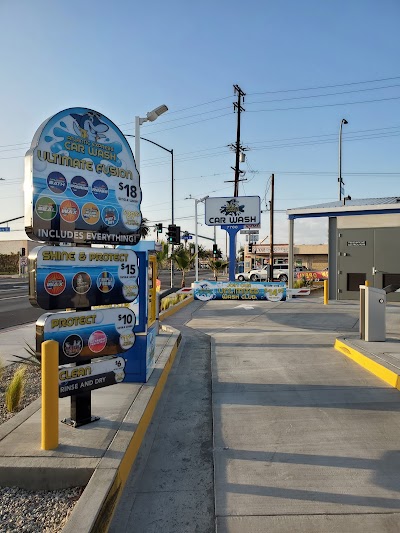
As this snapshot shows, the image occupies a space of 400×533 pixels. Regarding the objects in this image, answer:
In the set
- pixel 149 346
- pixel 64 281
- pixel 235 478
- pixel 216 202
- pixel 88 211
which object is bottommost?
pixel 235 478

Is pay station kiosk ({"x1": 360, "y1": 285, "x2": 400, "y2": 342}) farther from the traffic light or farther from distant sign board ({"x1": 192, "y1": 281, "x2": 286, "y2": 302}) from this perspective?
the traffic light

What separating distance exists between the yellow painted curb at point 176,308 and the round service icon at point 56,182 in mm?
10480

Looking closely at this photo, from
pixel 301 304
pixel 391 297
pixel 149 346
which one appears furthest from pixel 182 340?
pixel 391 297

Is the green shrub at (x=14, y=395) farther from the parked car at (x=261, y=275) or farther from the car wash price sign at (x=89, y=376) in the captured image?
the parked car at (x=261, y=275)

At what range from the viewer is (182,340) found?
11148 millimetres

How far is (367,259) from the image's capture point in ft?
64.7

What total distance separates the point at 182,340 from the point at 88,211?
6.67 metres

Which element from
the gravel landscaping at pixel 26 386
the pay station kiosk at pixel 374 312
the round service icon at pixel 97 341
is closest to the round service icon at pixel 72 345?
the round service icon at pixel 97 341

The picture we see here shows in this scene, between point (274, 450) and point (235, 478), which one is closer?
point (235, 478)

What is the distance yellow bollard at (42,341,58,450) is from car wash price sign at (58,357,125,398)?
0.32m

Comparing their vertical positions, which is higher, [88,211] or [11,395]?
[88,211]

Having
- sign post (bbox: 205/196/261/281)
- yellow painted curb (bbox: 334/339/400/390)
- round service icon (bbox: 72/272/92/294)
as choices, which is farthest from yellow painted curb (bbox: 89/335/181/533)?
sign post (bbox: 205/196/261/281)

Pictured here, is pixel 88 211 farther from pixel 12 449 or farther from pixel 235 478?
pixel 235 478

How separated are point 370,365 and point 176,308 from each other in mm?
10321
